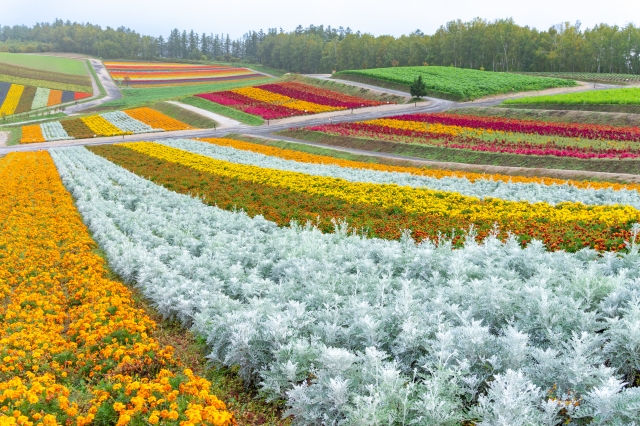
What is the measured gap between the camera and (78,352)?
8117mm

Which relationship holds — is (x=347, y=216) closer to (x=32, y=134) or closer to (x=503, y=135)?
(x=503, y=135)

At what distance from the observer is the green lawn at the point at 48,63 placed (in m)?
114

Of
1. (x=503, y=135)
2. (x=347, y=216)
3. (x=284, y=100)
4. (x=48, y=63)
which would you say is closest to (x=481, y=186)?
(x=347, y=216)

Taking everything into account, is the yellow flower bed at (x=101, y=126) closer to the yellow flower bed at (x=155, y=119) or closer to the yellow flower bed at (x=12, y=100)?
the yellow flower bed at (x=155, y=119)

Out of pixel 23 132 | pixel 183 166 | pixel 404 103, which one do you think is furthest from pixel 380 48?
pixel 183 166

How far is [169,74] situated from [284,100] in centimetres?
6395

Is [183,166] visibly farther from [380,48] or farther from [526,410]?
[380,48]

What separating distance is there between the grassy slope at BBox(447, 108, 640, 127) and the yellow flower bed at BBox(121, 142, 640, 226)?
101 feet

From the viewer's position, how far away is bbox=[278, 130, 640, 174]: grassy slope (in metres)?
27.3

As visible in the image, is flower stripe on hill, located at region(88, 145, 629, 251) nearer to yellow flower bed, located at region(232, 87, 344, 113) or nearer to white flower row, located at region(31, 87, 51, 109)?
yellow flower bed, located at region(232, 87, 344, 113)

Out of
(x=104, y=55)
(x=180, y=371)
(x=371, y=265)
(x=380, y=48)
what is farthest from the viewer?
(x=104, y=55)

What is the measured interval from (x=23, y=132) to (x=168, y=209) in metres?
48.9

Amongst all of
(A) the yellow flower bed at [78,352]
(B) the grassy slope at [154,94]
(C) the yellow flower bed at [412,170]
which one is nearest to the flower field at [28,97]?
(B) the grassy slope at [154,94]

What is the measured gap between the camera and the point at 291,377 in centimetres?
624
